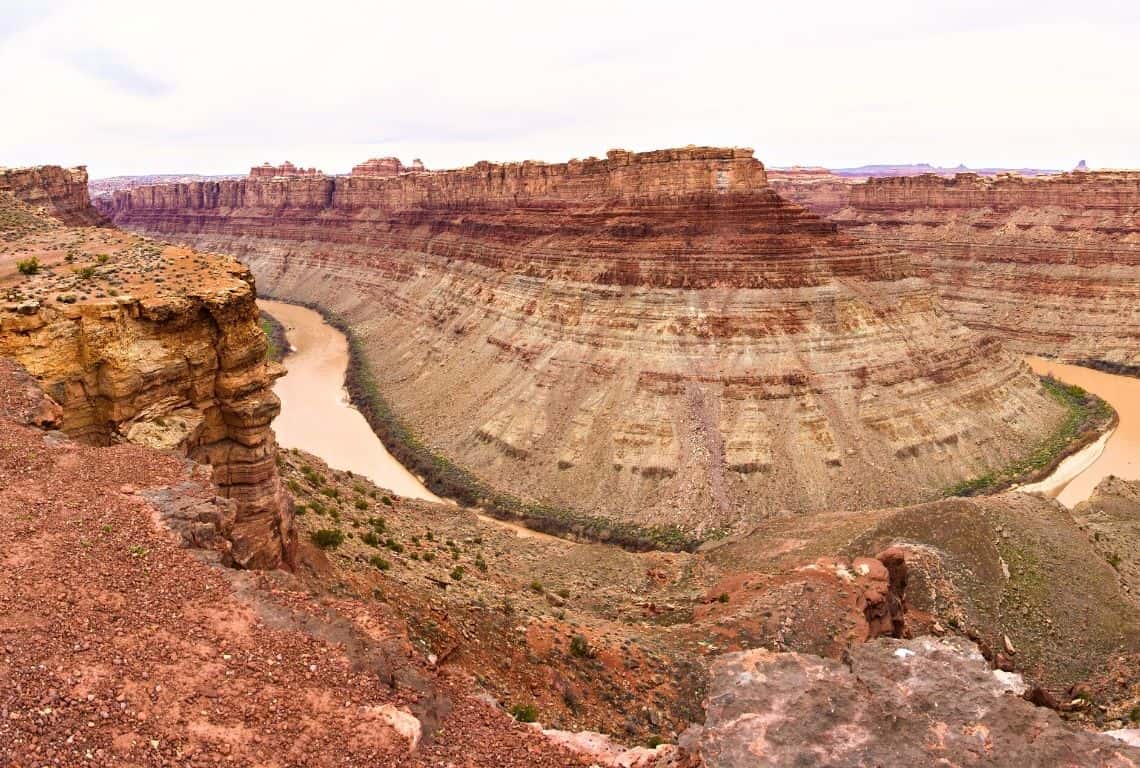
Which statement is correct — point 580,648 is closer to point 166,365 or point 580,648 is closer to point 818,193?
point 166,365

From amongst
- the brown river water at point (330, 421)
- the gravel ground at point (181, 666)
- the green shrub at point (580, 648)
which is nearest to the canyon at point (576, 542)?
the gravel ground at point (181, 666)

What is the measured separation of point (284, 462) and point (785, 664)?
53.9 feet

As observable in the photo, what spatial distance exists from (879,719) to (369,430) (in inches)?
1446

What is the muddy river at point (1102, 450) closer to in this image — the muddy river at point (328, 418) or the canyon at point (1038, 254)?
the canyon at point (1038, 254)

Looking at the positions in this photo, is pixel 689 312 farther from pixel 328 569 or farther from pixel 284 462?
pixel 328 569

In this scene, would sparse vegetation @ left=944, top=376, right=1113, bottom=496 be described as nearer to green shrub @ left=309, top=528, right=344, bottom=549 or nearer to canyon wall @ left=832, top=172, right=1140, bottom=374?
canyon wall @ left=832, top=172, right=1140, bottom=374

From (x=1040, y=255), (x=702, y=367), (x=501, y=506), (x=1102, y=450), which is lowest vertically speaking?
(x=501, y=506)

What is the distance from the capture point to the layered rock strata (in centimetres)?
3078

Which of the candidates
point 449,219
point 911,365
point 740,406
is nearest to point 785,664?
point 740,406

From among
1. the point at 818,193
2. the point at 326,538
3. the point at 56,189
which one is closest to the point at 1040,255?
the point at 818,193

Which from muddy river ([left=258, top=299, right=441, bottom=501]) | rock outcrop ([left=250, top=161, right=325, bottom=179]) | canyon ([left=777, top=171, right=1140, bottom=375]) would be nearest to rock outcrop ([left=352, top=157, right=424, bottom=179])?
rock outcrop ([left=250, top=161, right=325, bottom=179])

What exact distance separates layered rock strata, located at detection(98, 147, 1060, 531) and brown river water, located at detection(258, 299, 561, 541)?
2.50 meters

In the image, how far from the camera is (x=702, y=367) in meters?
33.6

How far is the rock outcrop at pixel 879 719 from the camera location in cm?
800
